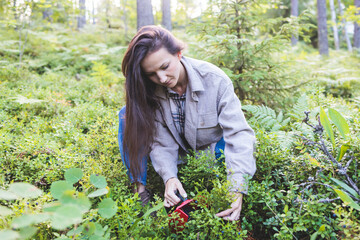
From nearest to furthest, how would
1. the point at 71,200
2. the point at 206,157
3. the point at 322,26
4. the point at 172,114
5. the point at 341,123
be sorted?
the point at 71,200
the point at 341,123
the point at 206,157
the point at 172,114
the point at 322,26

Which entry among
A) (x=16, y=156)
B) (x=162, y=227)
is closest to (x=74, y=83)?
(x=16, y=156)

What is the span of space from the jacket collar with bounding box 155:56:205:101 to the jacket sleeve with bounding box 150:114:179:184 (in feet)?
1.01

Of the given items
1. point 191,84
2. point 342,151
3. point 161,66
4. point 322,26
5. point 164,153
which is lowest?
point 164,153

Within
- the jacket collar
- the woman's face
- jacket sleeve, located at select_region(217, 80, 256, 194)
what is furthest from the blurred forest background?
the woman's face

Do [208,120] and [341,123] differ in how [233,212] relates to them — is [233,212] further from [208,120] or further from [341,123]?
[341,123]

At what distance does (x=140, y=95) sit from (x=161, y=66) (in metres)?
0.36

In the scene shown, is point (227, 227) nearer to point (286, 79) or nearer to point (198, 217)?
point (198, 217)

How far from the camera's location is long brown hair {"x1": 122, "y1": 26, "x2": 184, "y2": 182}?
2.17 metres

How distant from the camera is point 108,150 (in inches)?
113

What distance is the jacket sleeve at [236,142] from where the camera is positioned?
6.60 feet

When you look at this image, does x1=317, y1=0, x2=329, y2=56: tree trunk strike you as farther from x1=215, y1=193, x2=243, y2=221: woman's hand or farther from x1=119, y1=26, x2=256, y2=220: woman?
x1=215, y1=193, x2=243, y2=221: woman's hand

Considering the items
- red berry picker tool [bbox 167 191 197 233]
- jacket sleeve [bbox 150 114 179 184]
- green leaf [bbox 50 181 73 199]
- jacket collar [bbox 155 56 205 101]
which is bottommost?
red berry picker tool [bbox 167 191 197 233]

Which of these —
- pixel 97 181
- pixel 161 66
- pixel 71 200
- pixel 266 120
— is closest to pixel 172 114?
pixel 161 66

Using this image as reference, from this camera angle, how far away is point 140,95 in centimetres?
238
